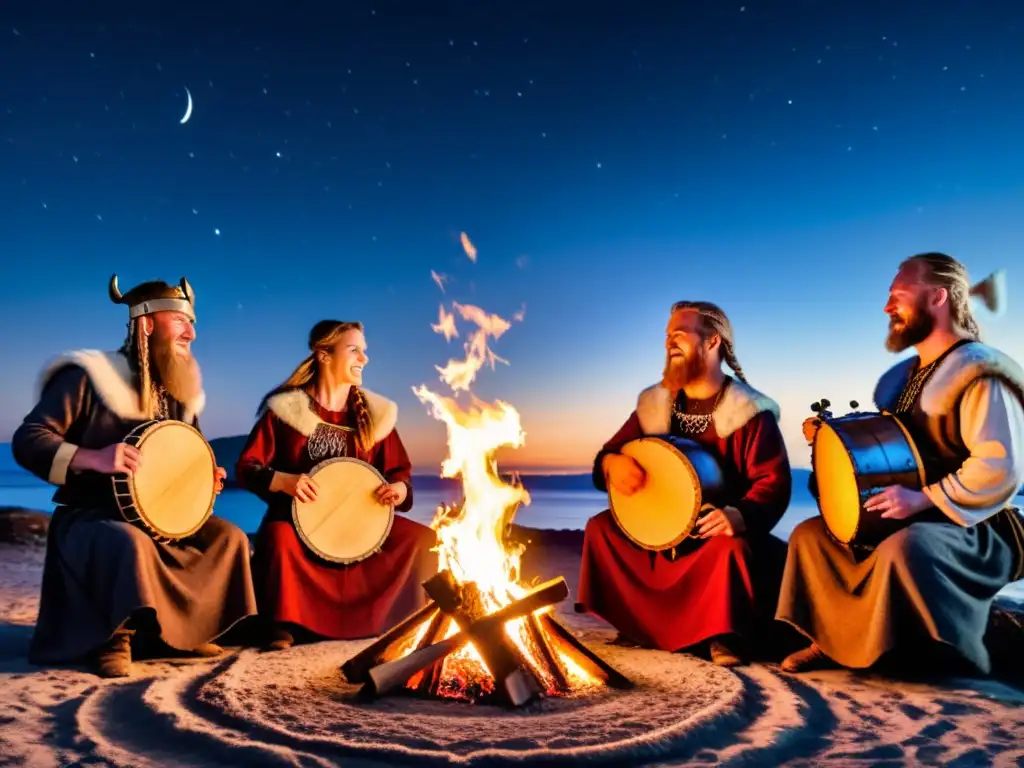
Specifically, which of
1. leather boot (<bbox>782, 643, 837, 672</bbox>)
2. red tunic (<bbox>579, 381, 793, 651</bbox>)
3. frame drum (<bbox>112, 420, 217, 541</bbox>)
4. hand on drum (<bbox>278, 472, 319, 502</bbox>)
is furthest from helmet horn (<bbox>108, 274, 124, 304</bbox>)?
leather boot (<bbox>782, 643, 837, 672</bbox>)

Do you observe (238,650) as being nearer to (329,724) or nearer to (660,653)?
(329,724)

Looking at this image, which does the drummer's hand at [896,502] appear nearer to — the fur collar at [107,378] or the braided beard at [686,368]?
the braided beard at [686,368]

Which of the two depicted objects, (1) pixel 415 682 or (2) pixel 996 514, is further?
(2) pixel 996 514

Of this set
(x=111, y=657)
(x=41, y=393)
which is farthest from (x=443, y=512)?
(x=41, y=393)

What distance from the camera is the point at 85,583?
4.94m

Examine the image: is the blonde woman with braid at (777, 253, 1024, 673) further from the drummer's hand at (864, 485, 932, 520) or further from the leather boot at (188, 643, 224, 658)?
the leather boot at (188, 643, 224, 658)

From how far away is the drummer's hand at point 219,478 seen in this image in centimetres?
545

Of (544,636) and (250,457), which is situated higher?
(250,457)

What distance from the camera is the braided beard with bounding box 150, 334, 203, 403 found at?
A: 216 inches

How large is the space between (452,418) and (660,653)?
1850mm

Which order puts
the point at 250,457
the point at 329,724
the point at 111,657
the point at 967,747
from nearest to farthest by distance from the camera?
the point at 967,747
the point at 329,724
the point at 111,657
the point at 250,457

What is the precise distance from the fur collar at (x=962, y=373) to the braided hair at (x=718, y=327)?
1.24 meters

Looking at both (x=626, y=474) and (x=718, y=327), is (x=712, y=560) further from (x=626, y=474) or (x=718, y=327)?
(x=718, y=327)

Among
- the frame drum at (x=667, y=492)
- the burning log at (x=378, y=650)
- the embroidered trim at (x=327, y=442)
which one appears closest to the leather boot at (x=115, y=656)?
the burning log at (x=378, y=650)
